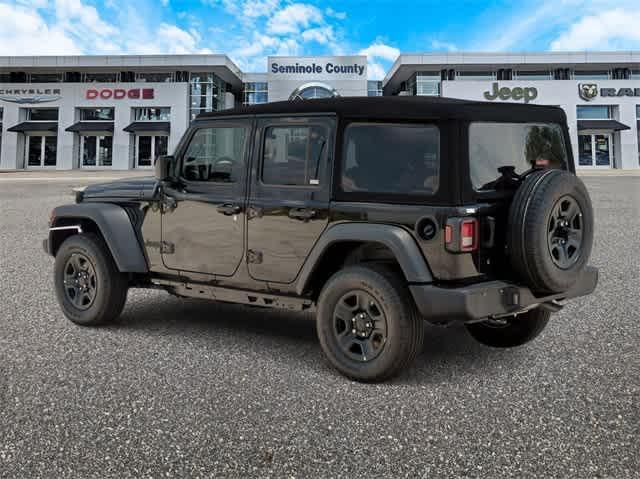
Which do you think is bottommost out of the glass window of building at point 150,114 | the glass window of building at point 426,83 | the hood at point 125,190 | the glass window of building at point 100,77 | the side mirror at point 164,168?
the hood at point 125,190

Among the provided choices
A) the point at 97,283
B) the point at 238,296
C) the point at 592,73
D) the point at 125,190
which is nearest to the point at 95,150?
the point at 592,73

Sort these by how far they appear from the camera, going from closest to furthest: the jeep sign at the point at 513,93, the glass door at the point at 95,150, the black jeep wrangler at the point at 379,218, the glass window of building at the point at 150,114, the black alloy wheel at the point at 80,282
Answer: the black jeep wrangler at the point at 379,218 < the black alloy wheel at the point at 80,282 < the jeep sign at the point at 513,93 < the glass door at the point at 95,150 < the glass window of building at the point at 150,114

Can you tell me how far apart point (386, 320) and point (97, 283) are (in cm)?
281

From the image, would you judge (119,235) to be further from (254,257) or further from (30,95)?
(30,95)

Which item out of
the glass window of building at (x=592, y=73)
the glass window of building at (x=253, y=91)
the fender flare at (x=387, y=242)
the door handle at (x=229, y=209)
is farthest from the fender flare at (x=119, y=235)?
the glass window of building at (x=592, y=73)

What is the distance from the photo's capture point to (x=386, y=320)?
3447 mm

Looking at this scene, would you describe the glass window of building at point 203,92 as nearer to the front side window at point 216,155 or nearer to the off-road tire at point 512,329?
the front side window at point 216,155

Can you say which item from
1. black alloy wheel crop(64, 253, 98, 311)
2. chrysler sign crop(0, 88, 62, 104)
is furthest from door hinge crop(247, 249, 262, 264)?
chrysler sign crop(0, 88, 62, 104)

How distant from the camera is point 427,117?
349 centimetres

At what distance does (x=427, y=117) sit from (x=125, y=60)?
53.5 m

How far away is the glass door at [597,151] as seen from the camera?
4819 cm

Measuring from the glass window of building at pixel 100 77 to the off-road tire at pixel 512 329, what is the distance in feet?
180

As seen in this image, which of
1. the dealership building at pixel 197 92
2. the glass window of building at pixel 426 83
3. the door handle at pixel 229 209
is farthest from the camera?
the glass window of building at pixel 426 83

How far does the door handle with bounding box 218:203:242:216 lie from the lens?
4129 mm
